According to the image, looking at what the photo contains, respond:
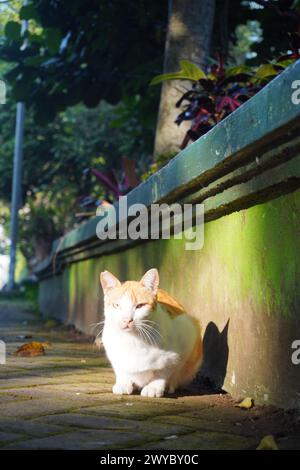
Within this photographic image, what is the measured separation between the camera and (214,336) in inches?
125

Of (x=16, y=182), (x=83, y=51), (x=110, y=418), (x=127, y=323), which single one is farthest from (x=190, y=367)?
(x=16, y=182)

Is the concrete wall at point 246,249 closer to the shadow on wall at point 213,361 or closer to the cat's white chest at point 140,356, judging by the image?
the shadow on wall at point 213,361

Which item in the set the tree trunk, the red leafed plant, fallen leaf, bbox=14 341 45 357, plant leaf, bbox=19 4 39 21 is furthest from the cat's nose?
plant leaf, bbox=19 4 39 21

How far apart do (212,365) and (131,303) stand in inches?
25.0

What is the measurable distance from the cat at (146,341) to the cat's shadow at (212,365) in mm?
108

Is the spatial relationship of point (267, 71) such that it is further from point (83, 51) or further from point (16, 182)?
point (16, 182)

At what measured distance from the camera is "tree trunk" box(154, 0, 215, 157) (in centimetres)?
574

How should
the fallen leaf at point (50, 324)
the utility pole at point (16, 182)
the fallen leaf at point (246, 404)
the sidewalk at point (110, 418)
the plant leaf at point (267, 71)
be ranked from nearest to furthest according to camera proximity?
1. the sidewalk at point (110, 418)
2. the fallen leaf at point (246, 404)
3. the plant leaf at point (267, 71)
4. the fallen leaf at point (50, 324)
5. the utility pole at point (16, 182)

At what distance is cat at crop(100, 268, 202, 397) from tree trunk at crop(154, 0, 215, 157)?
116 inches

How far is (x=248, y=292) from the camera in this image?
8.79ft

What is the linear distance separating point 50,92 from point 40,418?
6.68 meters

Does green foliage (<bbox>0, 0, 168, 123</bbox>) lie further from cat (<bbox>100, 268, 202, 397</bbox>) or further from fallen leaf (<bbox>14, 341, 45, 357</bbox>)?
cat (<bbox>100, 268, 202, 397</bbox>)

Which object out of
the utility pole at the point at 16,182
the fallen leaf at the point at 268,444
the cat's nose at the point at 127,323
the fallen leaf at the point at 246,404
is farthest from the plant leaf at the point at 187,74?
the utility pole at the point at 16,182

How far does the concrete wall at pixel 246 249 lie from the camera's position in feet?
7.29
